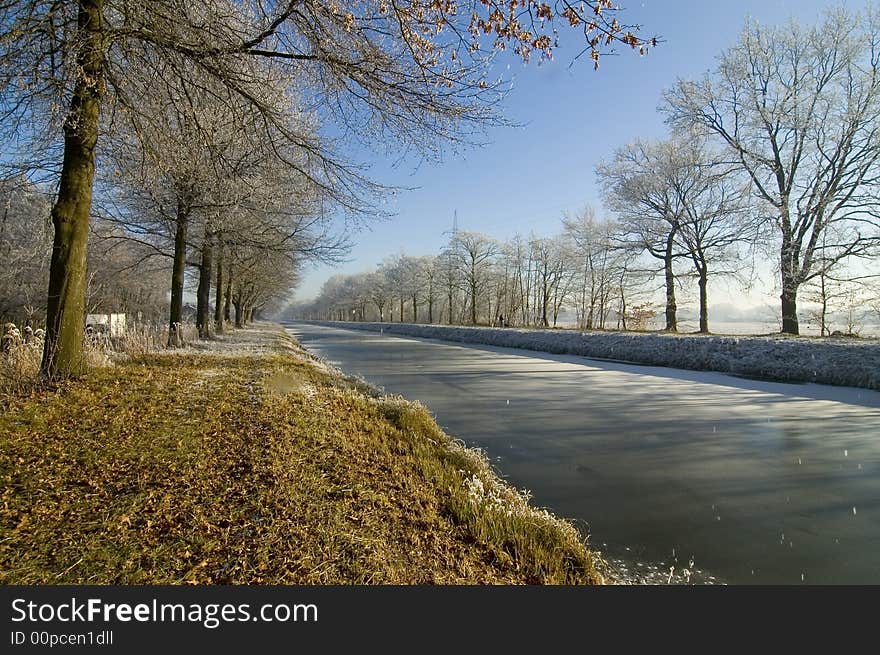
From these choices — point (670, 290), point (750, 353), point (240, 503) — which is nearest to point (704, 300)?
point (670, 290)

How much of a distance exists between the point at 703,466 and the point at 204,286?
51.2ft

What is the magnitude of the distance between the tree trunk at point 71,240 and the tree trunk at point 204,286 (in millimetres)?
8402

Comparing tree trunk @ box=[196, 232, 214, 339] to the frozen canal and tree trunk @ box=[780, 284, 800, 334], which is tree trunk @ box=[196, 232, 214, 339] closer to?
the frozen canal

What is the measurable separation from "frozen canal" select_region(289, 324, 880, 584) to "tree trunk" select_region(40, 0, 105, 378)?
16.7 ft

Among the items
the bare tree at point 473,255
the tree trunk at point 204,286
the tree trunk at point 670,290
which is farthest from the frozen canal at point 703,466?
the bare tree at point 473,255

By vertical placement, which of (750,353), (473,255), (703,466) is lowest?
(703,466)

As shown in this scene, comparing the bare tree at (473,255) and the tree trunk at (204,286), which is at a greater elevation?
the bare tree at (473,255)

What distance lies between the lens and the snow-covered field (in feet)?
32.4

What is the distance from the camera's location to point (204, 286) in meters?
14.6

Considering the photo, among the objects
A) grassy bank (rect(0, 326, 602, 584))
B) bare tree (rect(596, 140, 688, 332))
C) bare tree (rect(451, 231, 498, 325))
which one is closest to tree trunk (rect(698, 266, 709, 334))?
bare tree (rect(596, 140, 688, 332))

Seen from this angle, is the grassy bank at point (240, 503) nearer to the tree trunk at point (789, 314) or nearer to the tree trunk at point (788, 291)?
the tree trunk at point (788, 291)

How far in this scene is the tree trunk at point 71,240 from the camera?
4.82 meters

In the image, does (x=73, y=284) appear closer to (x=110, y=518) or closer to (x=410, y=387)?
(x=110, y=518)

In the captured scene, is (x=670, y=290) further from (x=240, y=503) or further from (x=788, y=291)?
(x=240, y=503)
